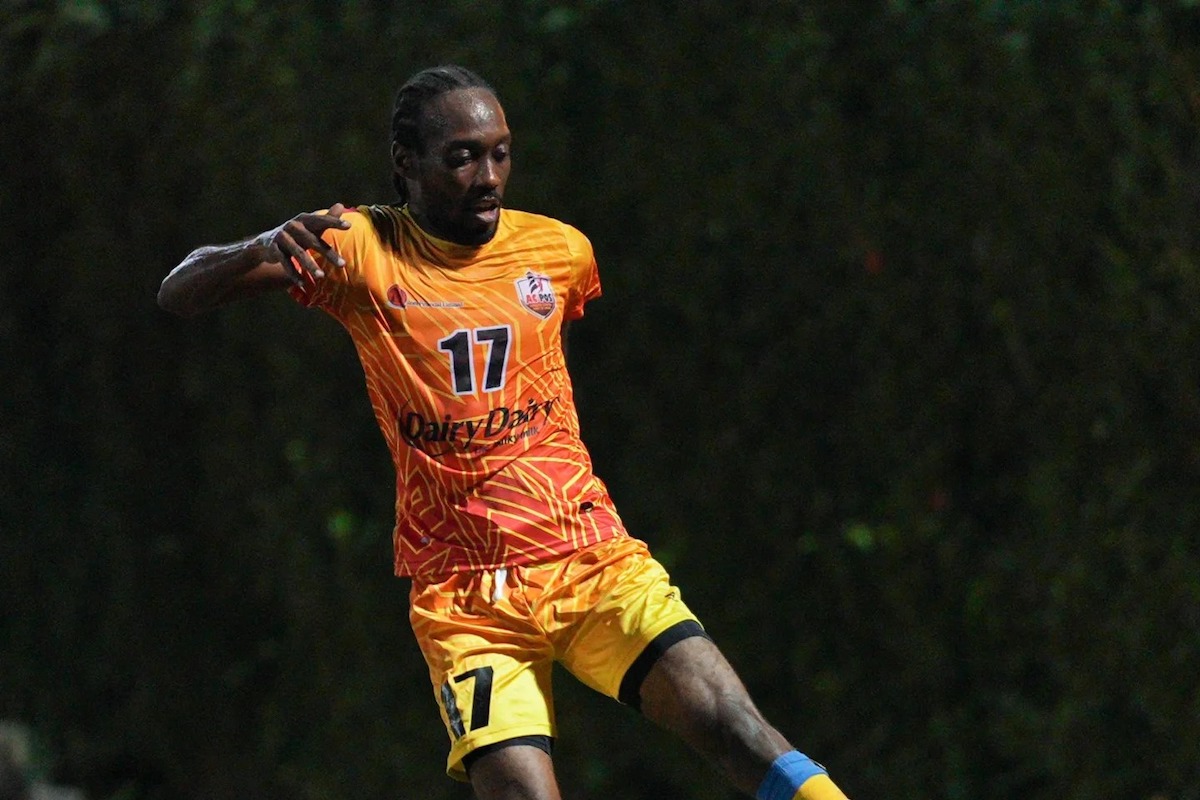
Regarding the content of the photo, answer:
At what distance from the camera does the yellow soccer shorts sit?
4469 mm

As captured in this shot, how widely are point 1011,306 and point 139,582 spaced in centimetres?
382

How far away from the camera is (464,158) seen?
4637mm

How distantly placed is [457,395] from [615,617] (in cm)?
65

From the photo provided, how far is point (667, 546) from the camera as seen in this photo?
658cm

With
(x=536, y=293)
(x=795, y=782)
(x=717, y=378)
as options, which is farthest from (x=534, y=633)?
(x=717, y=378)

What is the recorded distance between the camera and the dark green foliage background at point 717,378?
5.88m

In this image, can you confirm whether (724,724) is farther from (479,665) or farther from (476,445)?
(476,445)

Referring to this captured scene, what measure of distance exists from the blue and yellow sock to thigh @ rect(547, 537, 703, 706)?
A: 1.32 ft

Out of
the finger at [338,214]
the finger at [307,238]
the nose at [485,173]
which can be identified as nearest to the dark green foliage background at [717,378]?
the nose at [485,173]

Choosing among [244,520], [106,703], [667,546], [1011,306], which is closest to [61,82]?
[244,520]

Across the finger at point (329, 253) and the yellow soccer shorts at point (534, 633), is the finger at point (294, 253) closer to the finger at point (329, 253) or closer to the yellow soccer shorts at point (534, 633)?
the finger at point (329, 253)

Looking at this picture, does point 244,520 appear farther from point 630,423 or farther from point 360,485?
point 630,423

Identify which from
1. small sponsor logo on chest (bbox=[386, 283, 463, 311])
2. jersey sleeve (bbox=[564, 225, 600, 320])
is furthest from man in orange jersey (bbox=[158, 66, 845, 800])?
jersey sleeve (bbox=[564, 225, 600, 320])

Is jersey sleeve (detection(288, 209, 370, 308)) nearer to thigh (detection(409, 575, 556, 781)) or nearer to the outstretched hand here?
the outstretched hand
